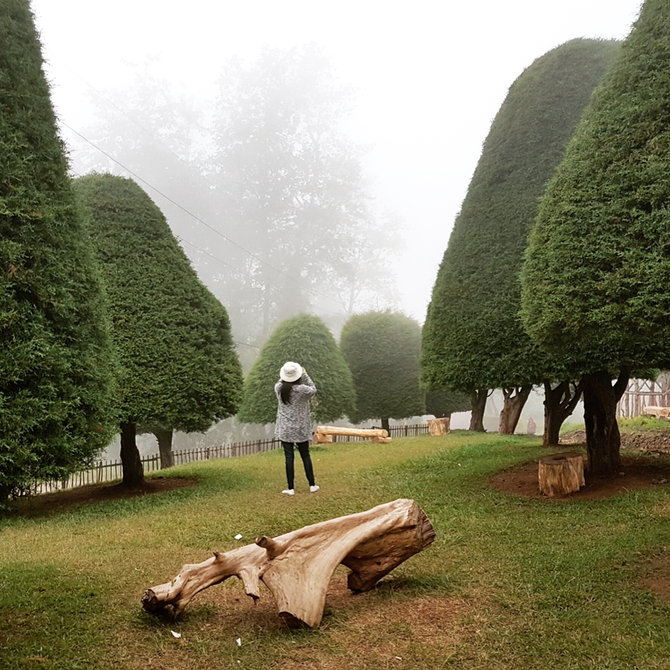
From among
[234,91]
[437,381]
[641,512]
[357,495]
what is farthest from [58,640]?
[234,91]

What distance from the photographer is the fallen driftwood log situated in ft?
13.3

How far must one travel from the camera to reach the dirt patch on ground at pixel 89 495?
9281mm

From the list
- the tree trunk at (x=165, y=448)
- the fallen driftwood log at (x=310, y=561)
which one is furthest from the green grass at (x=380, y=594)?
the tree trunk at (x=165, y=448)

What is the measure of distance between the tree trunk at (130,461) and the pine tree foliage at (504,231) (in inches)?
209

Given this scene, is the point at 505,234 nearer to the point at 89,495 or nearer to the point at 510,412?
the point at 89,495

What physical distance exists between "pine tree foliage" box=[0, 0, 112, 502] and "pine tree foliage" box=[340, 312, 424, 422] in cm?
1774

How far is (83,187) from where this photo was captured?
1090cm

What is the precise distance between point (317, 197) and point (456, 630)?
→ 150ft

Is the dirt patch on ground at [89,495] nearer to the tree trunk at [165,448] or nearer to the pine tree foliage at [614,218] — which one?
the tree trunk at [165,448]

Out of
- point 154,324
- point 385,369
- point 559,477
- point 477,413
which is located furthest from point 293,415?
point 385,369

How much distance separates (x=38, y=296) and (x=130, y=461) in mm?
6777

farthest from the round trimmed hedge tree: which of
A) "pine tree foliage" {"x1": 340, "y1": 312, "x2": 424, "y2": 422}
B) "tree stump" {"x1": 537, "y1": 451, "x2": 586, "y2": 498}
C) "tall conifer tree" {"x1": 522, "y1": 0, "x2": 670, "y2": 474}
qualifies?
"pine tree foliage" {"x1": 340, "y1": 312, "x2": 424, "y2": 422}

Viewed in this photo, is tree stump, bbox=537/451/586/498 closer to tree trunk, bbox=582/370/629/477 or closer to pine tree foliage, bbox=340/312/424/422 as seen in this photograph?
tree trunk, bbox=582/370/629/477

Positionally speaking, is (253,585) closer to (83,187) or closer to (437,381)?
(437,381)
